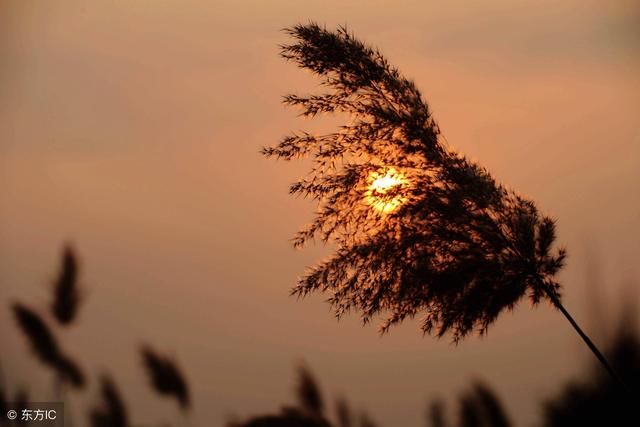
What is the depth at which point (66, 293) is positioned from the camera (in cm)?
523

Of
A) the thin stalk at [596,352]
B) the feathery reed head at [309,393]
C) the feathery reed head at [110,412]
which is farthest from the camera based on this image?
the feathery reed head at [309,393]

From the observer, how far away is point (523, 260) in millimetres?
4328

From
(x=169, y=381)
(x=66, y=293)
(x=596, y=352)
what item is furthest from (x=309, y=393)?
(x=596, y=352)

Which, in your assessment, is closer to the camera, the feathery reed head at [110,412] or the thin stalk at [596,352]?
the thin stalk at [596,352]

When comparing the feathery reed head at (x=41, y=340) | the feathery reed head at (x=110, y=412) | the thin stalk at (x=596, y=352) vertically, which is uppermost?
the feathery reed head at (x=41, y=340)

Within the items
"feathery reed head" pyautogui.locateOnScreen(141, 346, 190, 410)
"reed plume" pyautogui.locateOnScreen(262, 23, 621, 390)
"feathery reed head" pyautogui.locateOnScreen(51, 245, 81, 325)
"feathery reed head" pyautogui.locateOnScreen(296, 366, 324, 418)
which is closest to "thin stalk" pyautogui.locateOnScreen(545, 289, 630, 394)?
"reed plume" pyautogui.locateOnScreen(262, 23, 621, 390)

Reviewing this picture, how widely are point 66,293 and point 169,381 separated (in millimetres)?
868

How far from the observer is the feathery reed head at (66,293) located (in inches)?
203

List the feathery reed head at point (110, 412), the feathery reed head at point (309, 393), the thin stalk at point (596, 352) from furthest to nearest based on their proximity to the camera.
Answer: the feathery reed head at point (309, 393) < the feathery reed head at point (110, 412) < the thin stalk at point (596, 352)

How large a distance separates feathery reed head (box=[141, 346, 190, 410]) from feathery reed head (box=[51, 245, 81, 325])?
652mm

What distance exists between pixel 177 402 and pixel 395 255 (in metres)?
2.02

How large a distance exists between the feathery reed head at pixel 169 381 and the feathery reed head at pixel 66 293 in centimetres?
65

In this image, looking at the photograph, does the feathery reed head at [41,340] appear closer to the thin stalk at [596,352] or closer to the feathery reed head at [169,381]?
the feathery reed head at [169,381]

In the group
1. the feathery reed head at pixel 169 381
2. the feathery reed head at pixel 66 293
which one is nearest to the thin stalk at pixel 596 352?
the feathery reed head at pixel 169 381
